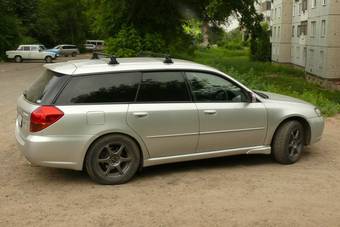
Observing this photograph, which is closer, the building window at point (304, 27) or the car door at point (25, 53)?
the car door at point (25, 53)

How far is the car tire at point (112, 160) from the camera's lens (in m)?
5.84

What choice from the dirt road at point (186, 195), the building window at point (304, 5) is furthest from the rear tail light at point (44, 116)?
the building window at point (304, 5)

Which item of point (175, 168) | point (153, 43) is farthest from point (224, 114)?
point (153, 43)

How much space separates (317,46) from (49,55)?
75.1ft

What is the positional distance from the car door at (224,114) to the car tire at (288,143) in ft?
0.80

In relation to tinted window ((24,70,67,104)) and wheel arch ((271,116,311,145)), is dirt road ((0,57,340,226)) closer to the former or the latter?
wheel arch ((271,116,311,145))

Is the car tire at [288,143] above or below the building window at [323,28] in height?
below

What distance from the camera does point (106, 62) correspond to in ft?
21.0

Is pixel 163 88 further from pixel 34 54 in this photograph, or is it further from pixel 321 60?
pixel 34 54

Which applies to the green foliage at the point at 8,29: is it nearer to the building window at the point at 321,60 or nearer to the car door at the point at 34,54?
the car door at the point at 34,54

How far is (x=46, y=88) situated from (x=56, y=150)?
782mm

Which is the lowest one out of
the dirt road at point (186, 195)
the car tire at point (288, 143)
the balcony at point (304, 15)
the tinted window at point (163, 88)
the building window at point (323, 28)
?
the dirt road at point (186, 195)

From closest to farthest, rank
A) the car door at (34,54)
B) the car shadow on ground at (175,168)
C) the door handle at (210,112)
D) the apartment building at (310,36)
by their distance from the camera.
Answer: the car shadow on ground at (175,168), the door handle at (210,112), the apartment building at (310,36), the car door at (34,54)

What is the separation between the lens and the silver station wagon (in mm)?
5707
